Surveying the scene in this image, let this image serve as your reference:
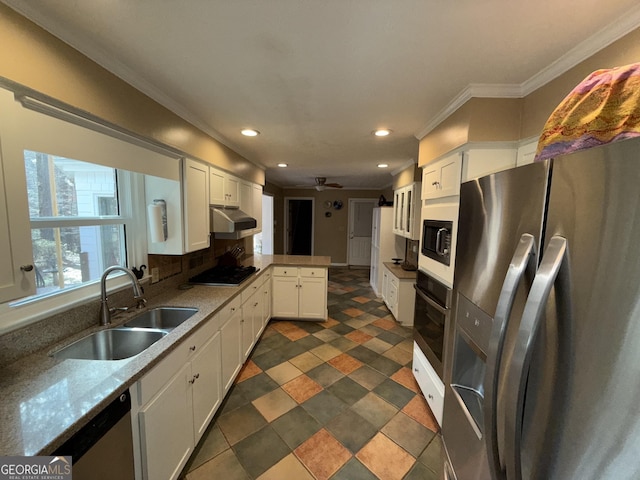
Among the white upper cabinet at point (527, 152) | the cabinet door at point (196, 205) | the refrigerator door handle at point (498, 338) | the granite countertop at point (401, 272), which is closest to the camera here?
the refrigerator door handle at point (498, 338)

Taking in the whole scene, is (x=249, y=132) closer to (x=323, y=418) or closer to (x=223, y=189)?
(x=223, y=189)

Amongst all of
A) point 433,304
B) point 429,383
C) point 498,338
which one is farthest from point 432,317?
point 498,338

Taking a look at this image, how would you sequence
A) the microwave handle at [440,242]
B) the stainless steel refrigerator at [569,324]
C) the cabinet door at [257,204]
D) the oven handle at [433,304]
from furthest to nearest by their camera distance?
1. the cabinet door at [257,204]
2. the microwave handle at [440,242]
3. the oven handle at [433,304]
4. the stainless steel refrigerator at [569,324]

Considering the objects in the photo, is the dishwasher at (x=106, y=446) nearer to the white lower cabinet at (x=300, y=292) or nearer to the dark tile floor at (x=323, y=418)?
the dark tile floor at (x=323, y=418)

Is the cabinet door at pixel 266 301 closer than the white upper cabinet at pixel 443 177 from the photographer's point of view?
No

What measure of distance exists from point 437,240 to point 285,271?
2227mm

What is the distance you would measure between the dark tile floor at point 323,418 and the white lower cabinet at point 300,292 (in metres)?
0.44

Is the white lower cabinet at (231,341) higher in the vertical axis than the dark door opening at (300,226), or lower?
lower

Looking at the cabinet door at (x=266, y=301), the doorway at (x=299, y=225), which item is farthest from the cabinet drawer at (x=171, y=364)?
the doorway at (x=299, y=225)

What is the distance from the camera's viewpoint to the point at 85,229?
1.65 meters

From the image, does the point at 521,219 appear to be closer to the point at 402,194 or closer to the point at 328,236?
the point at 402,194

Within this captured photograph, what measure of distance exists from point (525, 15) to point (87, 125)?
2.06 m

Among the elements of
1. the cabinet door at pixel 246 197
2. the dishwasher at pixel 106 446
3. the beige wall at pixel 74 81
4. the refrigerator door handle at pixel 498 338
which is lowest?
the dishwasher at pixel 106 446

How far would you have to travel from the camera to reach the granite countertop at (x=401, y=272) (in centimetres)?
357
